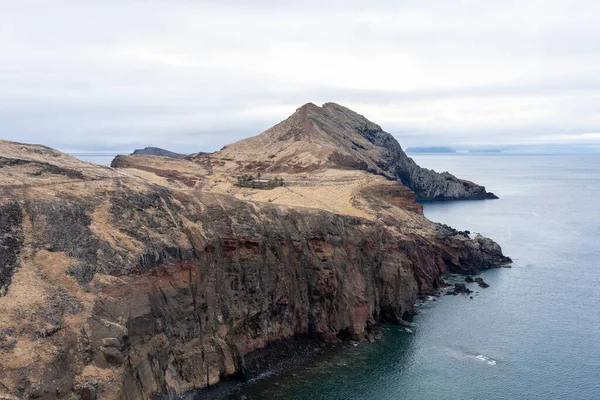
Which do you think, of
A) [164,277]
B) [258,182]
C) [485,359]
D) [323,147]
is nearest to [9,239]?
[164,277]

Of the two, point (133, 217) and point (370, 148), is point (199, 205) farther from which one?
point (370, 148)

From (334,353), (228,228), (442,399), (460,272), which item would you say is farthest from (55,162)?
(460,272)

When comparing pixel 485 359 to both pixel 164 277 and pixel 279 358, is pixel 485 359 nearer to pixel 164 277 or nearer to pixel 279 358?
pixel 279 358

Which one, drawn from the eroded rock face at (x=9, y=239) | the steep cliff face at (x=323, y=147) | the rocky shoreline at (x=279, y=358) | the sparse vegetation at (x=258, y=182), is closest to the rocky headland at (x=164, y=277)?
the eroded rock face at (x=9, y=239)

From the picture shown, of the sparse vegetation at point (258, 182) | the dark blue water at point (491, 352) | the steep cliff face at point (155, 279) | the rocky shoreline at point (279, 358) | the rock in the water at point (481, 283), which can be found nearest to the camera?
the steep cliff face at point (155, 279)

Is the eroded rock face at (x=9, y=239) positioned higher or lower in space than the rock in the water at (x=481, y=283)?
higher

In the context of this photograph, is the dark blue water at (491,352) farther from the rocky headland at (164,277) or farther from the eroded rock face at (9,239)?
the eroded rock face at (9,239)

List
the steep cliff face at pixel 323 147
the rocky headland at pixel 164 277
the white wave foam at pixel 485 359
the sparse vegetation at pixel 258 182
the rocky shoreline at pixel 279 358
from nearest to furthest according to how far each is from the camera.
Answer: the rocky headland at pixel 164 277, the rocky shoreline at pixel 279 358, the white wave foam at pixel 485 359, the sparse vegetation at pixel 258 182, the steep cliff face at pixel 323 147
